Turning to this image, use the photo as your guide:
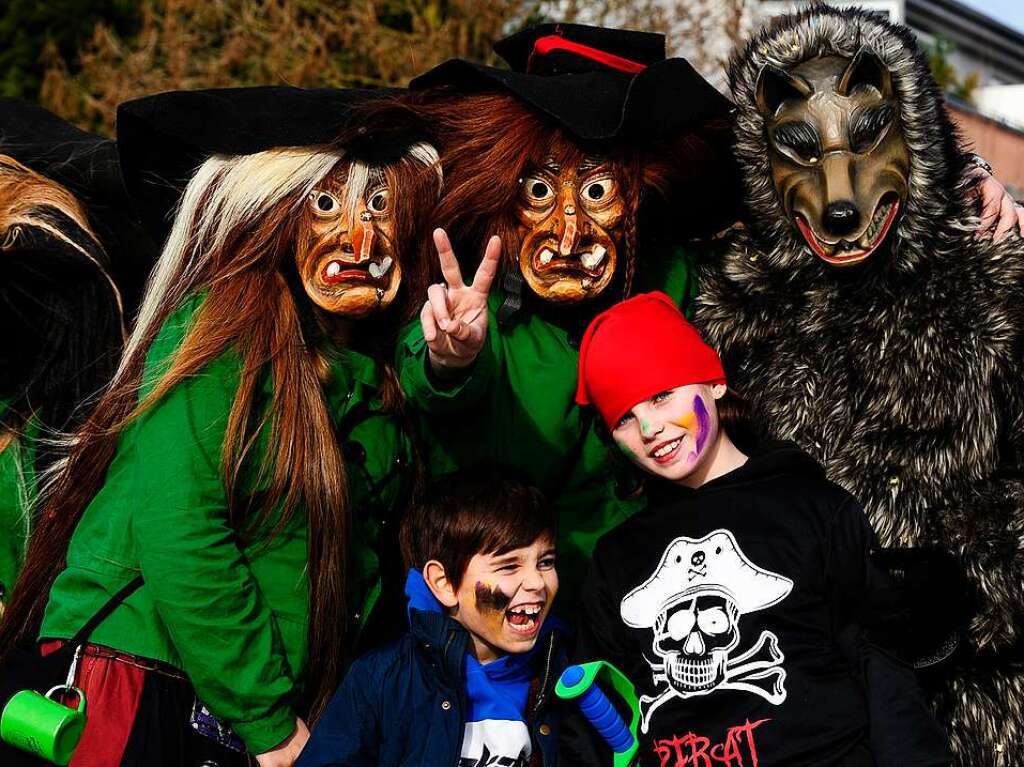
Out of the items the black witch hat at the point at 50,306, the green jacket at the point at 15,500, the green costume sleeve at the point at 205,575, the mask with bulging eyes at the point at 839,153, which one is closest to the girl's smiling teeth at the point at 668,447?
the mask with bulging eyes at the point at 839,153

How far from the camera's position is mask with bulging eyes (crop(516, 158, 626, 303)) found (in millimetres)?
3123

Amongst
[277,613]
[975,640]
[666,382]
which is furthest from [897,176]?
[277,613]

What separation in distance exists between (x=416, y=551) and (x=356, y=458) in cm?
25

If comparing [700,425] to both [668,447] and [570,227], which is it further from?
[570,227]

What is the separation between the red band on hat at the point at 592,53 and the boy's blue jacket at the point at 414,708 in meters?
1.43

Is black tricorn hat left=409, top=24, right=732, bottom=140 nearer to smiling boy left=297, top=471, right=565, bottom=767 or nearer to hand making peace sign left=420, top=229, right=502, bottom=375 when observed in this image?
hand making peace sign left=420, top=229, right=502, bottom=375

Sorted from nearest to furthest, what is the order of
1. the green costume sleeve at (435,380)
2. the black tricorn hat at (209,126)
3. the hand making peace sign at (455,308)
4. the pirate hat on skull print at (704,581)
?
the pirate hat on skull print at (704,581) → the hand making peace sign at (455,308) → the green costume sleeve at (435,380) → the black tricorn hat at (209,126)

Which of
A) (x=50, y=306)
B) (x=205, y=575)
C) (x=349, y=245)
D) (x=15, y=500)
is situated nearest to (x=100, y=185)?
(x=50, y=306)

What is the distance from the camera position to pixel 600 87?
10.5 feet

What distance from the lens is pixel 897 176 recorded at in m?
3.03

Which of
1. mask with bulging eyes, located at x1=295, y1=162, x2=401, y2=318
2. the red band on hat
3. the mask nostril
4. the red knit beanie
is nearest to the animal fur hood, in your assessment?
the mask nostril

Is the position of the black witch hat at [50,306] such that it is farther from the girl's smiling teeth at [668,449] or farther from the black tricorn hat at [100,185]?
the girl's smiling teeth at [668,449]

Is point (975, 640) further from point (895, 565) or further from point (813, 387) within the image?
point (813, 387)

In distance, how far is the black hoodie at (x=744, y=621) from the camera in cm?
262
